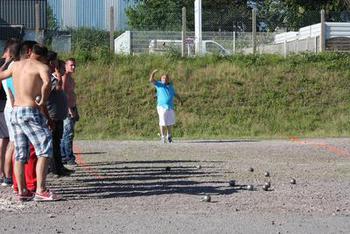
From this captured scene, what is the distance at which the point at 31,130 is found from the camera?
26.1ft

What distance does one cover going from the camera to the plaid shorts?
7.93 meters

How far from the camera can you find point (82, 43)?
87.4 feet

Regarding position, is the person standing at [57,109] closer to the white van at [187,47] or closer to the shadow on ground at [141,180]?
the shadow on ground at [141,180]

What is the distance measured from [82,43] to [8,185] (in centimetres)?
1773

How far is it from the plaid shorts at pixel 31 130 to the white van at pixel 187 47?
58.5ft

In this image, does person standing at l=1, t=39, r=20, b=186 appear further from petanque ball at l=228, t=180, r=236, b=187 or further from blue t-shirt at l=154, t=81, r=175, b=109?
blue t-shirt at l=154, t=81, r=175, b=109

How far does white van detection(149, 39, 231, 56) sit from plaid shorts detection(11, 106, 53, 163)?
17.8 metres

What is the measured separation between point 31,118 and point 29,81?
411 millimetres

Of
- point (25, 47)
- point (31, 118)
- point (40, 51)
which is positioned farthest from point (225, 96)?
point (31, 118)

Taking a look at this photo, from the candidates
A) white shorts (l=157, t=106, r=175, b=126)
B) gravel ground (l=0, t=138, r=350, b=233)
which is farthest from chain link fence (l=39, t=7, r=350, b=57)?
gravel ground (l=0, t=138, r=350, b=233)

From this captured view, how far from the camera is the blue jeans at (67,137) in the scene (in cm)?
1184

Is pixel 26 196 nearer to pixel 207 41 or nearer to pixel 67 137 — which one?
pixel 67 137

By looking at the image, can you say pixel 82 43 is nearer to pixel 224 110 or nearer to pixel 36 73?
pixel 224 110

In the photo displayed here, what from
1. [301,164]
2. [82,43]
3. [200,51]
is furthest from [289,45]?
[301,164]
